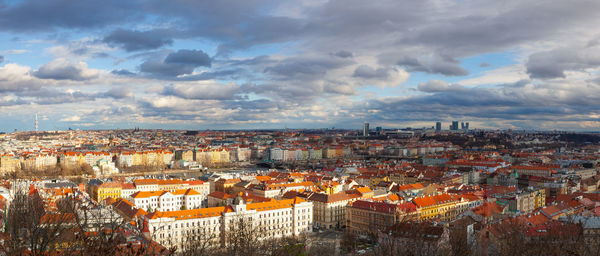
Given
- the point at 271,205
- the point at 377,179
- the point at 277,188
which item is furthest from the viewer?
the point at 377,179

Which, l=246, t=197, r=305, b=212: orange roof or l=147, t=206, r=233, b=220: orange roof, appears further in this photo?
l=246, t=197, r=305, b=212: orange roof

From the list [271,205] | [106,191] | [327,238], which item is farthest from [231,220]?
[106,191]

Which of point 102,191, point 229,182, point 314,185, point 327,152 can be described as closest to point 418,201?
point 314,185

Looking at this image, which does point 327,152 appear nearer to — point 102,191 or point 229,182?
point 229,182

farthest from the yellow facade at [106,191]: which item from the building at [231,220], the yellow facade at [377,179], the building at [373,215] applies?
the yellow facade at [377,179]

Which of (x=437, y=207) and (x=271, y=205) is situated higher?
(x=271, y=205)

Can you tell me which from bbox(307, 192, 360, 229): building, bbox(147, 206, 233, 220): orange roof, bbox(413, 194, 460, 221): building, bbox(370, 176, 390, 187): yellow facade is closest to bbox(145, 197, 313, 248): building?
bbox(147, 206, 233, 220): orange roof

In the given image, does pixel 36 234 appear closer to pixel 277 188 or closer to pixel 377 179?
pixel 277 188

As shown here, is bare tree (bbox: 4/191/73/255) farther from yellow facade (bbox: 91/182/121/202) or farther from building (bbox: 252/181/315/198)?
yellow facade (bbox: 91/182/121/202)

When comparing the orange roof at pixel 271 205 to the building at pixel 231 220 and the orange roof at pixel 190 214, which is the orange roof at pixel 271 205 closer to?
the building at pixel 231 220
